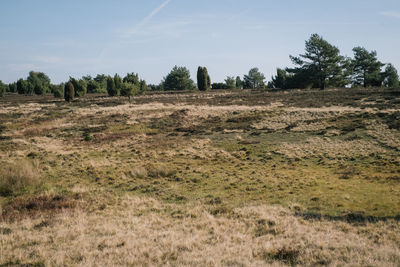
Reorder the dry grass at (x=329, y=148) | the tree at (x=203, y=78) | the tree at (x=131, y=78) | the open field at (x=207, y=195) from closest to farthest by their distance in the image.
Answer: the open field at (x=207, y=195) < the dry grass at (x=329, y=148) < the tree at (x=203, y=78) < the tree at (x=131, y=78)

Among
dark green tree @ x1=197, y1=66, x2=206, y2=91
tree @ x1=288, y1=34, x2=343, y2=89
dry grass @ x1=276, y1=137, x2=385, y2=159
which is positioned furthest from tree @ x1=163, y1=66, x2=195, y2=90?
dry grass @ x1=276, y1=137, x2=385, y2=159

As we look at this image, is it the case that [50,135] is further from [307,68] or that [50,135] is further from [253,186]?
[307,68]

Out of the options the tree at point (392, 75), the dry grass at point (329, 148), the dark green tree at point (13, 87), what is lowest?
the dry grass at point (329, 148)

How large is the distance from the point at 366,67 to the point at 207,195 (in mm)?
80187

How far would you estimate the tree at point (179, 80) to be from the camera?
Answer: 11100 centimetres

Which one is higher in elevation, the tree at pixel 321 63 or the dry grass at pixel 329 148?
the tree at pixel 321 63

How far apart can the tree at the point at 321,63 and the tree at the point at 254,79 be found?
1756 inches

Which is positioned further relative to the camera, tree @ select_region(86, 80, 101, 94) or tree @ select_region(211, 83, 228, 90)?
tree @ select_region(86, 80, 101, 94)

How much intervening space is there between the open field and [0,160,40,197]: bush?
0.06 metres

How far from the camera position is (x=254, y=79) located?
390 feet

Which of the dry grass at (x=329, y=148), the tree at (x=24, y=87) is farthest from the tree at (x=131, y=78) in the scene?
the dry grass at (x=329, y=148)

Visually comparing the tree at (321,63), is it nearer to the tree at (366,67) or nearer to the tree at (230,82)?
the tree at (366,67)

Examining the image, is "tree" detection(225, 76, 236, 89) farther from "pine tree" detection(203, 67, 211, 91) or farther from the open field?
the open field

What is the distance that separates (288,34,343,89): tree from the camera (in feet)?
234
